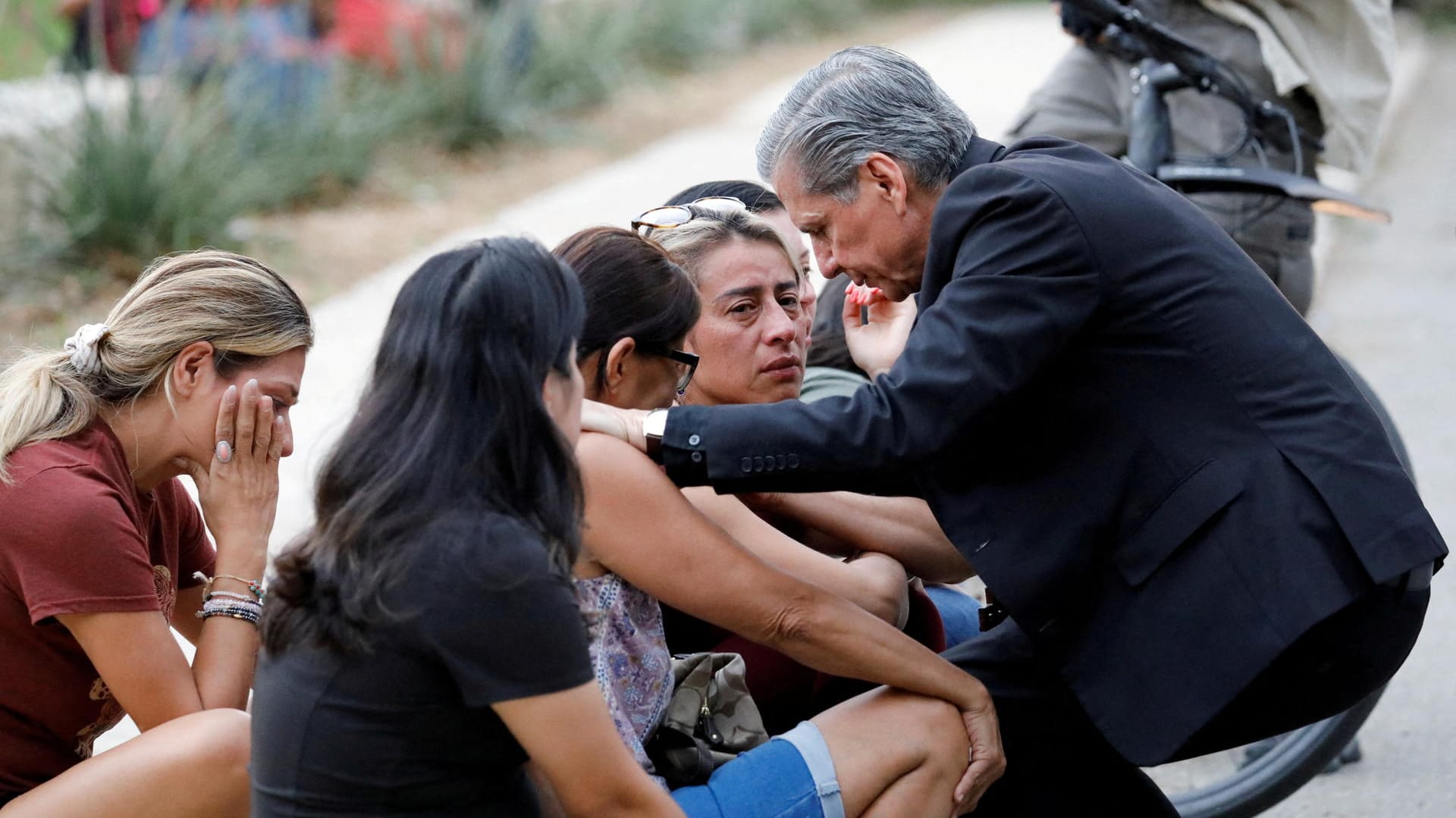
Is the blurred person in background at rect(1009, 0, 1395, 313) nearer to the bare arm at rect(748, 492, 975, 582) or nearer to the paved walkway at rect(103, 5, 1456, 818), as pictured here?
the paved walkway at rect(103, 5, 1456, 818)

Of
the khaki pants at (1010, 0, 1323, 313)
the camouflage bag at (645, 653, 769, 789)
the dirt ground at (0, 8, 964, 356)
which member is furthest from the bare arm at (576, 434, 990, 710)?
the dirt ground at (0, 8, 964, 356)

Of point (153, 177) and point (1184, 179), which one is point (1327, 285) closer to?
point (1184, 179)

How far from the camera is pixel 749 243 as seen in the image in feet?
9.43

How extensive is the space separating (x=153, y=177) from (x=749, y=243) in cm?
421

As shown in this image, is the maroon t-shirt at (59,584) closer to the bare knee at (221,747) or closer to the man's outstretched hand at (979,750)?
the bare knee at (221,747)

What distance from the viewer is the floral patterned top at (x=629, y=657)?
229 cm

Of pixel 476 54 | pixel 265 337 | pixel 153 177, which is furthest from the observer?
pixel 476 54

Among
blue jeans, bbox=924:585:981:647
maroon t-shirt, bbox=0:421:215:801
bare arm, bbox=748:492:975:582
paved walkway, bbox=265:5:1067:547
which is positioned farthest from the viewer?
paved walkway, bbox=265:5:1067:547

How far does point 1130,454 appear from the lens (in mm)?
2330

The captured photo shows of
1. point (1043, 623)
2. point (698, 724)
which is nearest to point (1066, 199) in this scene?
point (1043, 623)

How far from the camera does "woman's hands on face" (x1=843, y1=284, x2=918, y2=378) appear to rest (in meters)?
3.13

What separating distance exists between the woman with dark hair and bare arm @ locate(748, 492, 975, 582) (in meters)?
0.89

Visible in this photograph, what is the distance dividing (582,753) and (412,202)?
260 inches

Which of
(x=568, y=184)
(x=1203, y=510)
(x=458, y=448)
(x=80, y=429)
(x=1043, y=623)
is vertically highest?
(x=458, y=448)
